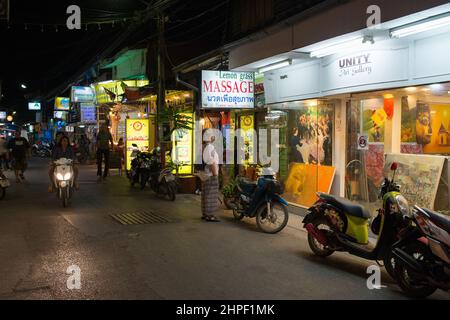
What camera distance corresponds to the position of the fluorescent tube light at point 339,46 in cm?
822

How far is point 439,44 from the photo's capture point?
721 cm

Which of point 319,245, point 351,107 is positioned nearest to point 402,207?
A: point 319,245

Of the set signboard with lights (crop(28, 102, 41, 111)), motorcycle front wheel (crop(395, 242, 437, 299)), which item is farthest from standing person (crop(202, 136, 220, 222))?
signboard with lights (crop(28, 102, 41, 111))

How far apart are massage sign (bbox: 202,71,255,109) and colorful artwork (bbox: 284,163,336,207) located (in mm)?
2408

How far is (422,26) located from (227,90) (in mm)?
6289

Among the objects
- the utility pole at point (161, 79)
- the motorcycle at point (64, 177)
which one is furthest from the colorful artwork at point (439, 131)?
the utility pole at point (161, 79)

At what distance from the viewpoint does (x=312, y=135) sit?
1125 centimetres

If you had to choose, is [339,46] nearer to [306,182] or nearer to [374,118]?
[374,118]

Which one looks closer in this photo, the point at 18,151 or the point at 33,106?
the point at 18,151

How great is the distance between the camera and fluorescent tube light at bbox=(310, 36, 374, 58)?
27.0 feet

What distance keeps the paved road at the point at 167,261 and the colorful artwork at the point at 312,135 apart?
Answer: 1.85 meters

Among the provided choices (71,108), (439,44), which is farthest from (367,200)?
(71,108)

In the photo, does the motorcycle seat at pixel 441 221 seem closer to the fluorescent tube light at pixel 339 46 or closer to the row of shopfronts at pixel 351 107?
the row of shopfronts at pixel 351 107

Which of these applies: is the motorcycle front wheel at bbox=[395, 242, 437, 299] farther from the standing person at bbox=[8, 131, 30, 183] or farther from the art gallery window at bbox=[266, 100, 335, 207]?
the standing person at bbox=[8, 131, 30, 183]
